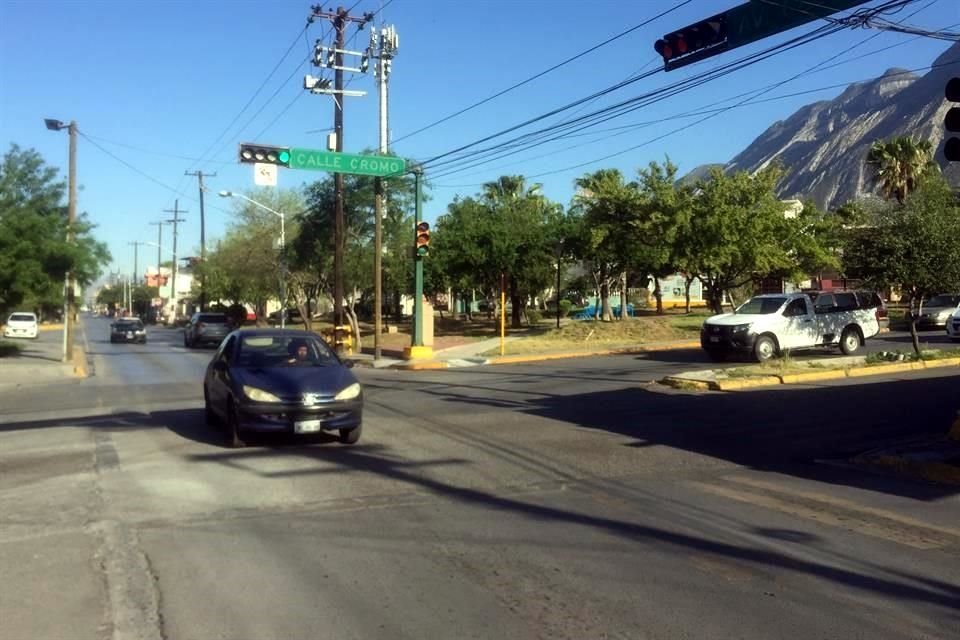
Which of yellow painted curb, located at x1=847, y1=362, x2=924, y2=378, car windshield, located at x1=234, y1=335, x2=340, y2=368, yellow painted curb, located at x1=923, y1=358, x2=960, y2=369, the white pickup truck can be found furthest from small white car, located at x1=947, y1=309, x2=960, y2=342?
car windshield, located at x1=234, y1=335, x2=340, y2=368

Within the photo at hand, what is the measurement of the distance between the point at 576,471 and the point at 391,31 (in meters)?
27.9

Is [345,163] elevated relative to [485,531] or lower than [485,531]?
elevated

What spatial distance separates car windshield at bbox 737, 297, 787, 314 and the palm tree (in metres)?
28.3

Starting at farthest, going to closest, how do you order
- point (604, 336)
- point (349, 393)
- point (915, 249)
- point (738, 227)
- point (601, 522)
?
point (604, 336), point (738, 227), point (915, 249), point (349, 393), point (601, 522)

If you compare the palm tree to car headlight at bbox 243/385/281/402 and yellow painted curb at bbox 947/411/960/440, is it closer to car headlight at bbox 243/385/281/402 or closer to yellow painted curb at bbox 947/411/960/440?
yellow painted curb at bbox 947/411/960/440

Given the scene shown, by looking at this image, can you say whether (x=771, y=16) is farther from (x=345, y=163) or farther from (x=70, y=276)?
(x=70, y=276)

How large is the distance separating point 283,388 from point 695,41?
296 inches

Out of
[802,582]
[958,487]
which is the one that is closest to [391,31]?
[958,487]

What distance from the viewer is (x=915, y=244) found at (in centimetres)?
1950

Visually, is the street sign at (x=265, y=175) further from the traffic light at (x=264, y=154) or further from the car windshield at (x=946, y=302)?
the car windshield at (x=946, y=302)

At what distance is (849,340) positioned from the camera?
77.9 feet

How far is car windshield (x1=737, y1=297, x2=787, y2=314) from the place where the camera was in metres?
23.1

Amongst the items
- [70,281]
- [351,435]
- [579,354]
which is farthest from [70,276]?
[351,435]

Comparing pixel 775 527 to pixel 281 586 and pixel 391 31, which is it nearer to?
pixel 281 586
